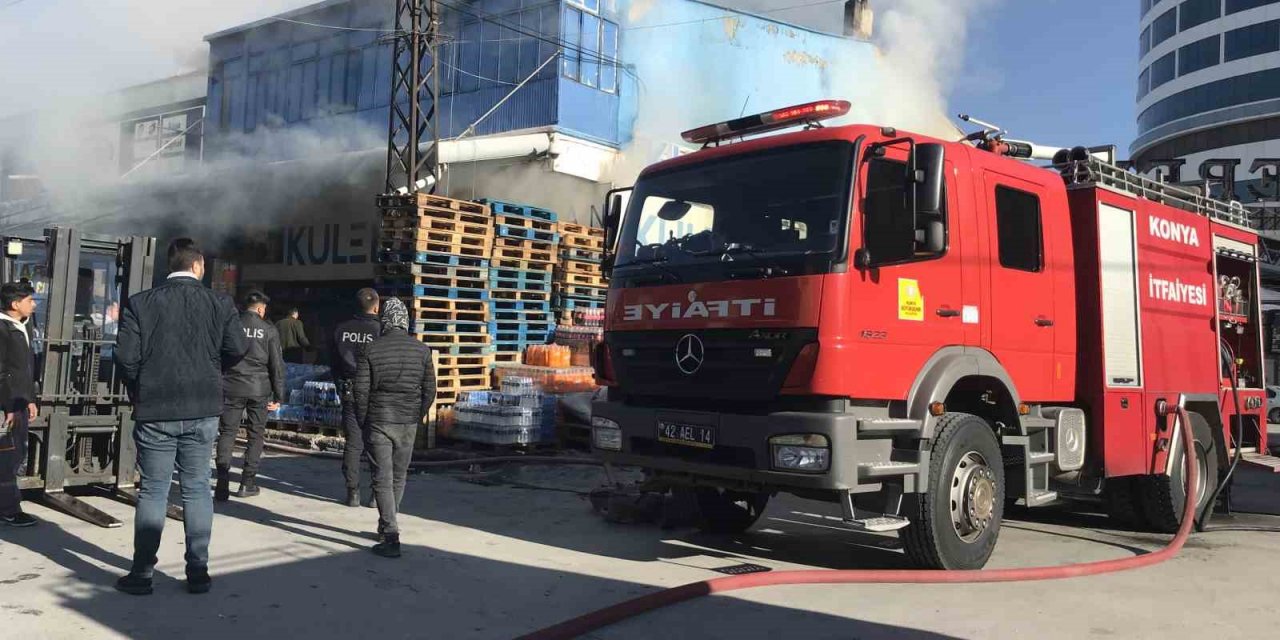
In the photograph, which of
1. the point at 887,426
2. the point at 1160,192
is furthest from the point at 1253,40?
the point at 887,426

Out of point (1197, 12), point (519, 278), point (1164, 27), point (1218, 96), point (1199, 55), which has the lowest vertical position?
point (519, 278)

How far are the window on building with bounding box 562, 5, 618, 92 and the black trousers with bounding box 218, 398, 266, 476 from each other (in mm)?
17293

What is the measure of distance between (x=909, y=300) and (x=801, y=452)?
3.85 ft

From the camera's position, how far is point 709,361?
5867mm

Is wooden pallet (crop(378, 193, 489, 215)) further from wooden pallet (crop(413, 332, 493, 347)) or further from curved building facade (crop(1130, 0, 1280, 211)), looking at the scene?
curved building facade (crop(1130, 0, 1280, 211))

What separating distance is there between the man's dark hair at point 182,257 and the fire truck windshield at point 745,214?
269 cm

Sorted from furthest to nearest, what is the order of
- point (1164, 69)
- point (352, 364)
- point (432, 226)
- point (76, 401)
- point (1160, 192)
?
point (1164, 69), point (432, 226), point (1160, 192), point (352, 364), point (76, 401)

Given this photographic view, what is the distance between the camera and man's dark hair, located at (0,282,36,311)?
6.57 m

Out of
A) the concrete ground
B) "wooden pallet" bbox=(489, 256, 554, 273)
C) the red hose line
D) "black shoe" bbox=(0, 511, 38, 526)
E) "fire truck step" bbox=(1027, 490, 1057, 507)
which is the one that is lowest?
the concrete ground

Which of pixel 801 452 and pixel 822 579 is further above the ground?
pixel 801 452

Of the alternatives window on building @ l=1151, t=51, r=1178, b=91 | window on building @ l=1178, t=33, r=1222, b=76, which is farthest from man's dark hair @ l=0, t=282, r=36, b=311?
window on building @ l=1151, t=51, r=1178, b=91

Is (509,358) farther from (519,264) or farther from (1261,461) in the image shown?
(1261,461)

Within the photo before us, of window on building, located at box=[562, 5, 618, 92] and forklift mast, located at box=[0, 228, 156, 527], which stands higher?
window on building, located at box=[562, 5, 618, 92]

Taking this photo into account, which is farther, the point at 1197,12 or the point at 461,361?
the point at 1197,12
